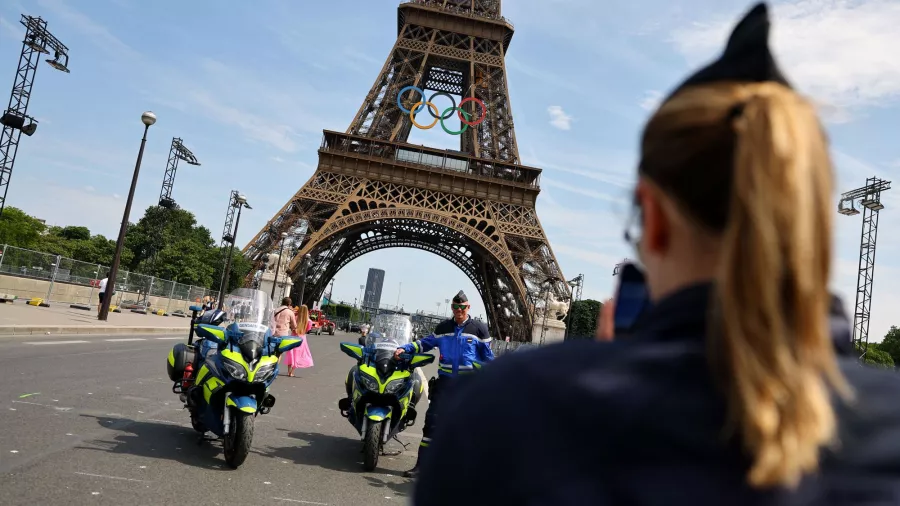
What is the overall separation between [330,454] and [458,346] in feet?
5.17

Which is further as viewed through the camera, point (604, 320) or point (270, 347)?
point (270, 347)

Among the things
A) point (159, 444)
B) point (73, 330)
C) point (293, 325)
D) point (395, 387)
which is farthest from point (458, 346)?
point (73, 330)

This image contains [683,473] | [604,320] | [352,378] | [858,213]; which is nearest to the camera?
[683,473]

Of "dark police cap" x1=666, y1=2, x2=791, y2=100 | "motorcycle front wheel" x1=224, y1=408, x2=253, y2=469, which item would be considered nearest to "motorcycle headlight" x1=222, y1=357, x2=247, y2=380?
"motorcycle front wheel" x1=224, y1=408, x2=253, y2=469

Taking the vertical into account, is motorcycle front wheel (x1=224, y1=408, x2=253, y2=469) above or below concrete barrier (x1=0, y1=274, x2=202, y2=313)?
below

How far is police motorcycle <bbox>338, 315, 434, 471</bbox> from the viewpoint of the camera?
6.27 metres

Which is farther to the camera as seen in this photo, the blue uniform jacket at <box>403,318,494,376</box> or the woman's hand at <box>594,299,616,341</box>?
the blue uniform jacket at <box>403,318,494,376</box>

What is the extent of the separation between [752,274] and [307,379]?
1341 cm

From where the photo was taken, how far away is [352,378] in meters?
6.93

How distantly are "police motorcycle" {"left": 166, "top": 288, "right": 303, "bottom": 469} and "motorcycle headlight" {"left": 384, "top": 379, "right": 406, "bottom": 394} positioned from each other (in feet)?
2.93

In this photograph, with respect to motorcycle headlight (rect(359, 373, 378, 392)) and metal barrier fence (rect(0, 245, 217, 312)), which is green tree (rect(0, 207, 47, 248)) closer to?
metal barrier fence (rect(0, 245, 217, 312))

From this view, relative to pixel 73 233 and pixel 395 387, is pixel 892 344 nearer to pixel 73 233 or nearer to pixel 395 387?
pixel 395 387

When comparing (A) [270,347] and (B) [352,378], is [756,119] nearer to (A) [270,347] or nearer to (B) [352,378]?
(A) [270,347]

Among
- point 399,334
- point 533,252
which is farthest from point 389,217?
point 399,334
